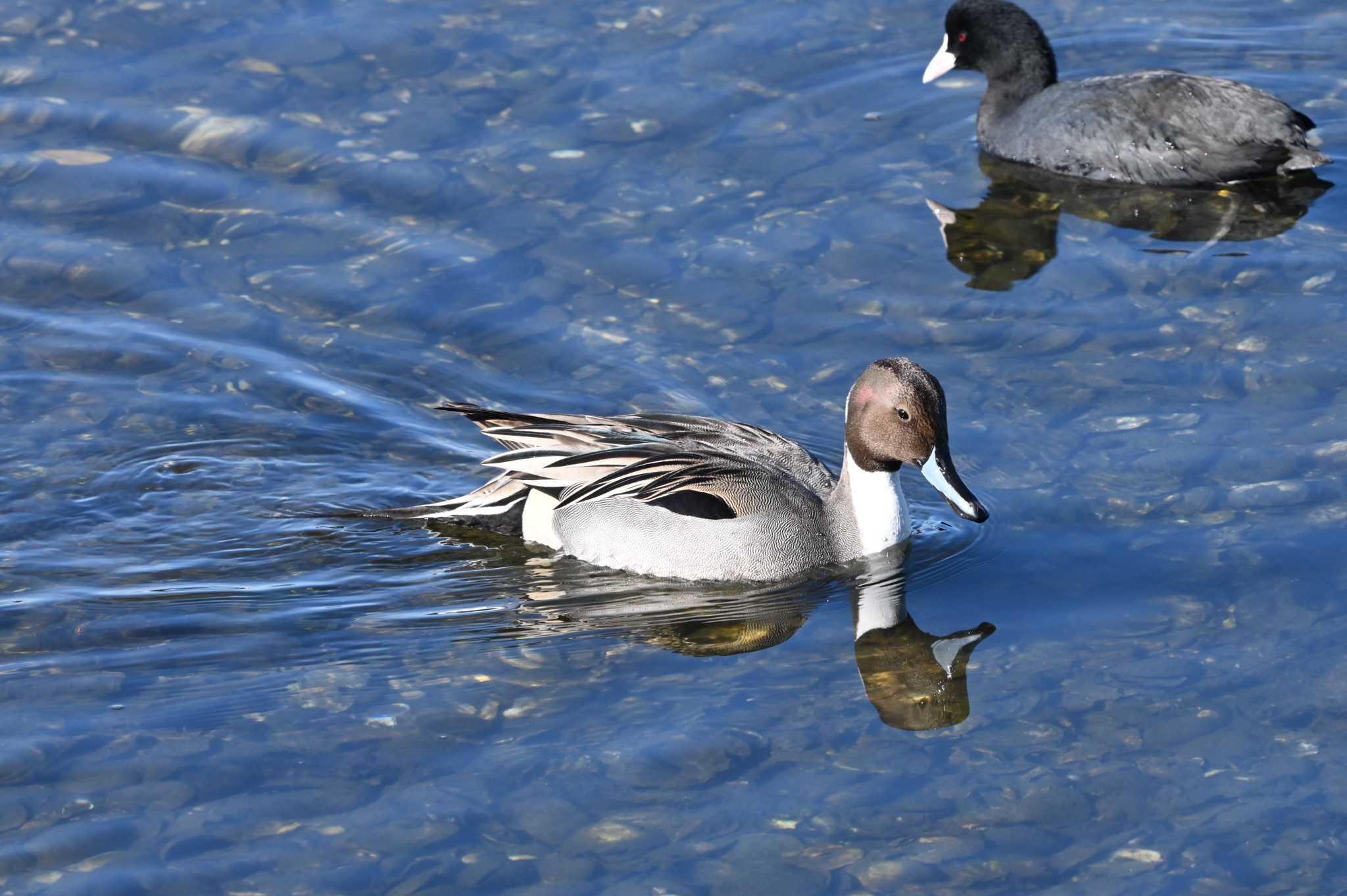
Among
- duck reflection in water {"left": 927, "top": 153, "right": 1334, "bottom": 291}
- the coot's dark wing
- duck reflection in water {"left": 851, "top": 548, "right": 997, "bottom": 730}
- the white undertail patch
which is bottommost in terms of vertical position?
duck reflection in water {"left": 851, "top": 548, "right": 997, "bottom": 730}

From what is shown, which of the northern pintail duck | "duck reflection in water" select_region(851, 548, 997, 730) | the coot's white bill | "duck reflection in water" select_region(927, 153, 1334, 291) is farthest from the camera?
the coot's white bill

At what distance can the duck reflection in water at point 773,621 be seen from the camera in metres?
7.63

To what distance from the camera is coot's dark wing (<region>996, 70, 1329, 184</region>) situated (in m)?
11.9

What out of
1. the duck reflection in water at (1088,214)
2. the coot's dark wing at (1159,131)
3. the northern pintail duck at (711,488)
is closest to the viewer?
the northern pintail duck at (711,488)

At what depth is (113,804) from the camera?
22.3ft

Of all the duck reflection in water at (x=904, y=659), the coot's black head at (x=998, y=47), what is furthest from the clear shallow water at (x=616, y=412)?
the coot's black head at (x=998, y=47)

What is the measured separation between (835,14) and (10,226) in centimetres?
613

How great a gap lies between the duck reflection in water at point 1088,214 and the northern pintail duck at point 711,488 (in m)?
2.86

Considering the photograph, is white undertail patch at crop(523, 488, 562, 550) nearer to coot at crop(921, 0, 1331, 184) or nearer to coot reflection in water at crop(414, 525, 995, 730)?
coot reflection in water at crop(414, 525, 995, 730)

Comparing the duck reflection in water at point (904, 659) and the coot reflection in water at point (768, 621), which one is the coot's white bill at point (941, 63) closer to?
the coot reflection in water at point (768, 621)

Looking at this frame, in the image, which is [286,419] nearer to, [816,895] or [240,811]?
[240,811]

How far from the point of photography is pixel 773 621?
8109 mm

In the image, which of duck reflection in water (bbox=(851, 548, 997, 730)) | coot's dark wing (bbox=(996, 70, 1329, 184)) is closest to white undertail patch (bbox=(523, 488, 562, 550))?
duck reflection in water (bbox=(851, 548, 997, 730))

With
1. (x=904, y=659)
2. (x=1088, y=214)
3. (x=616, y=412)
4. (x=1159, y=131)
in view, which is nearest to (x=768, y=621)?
(x=904, y=659)
